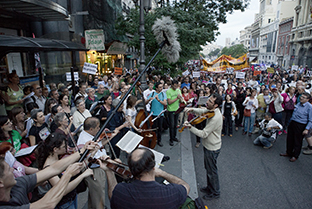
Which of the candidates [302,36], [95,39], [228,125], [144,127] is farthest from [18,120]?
[302,36]

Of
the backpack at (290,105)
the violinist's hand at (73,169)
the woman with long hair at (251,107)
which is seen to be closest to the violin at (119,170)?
the violinist's hand at (73,169)

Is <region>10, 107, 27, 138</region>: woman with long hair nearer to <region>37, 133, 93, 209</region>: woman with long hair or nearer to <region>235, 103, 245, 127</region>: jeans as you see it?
<region>37, 133, 93, 209</region>: woman with long hair

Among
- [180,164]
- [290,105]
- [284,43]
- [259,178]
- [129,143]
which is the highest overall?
[284,43]

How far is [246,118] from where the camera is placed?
7590 mm

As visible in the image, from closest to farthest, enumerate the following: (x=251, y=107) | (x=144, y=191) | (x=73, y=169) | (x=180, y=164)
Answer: (x=144, y=191), (x=73, y=169), (x=180, y=164), (x=251, y=107)

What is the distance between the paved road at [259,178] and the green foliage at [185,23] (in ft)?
18.5

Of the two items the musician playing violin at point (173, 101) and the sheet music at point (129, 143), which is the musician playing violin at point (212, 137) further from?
the musician playing violin at point (173, 101)

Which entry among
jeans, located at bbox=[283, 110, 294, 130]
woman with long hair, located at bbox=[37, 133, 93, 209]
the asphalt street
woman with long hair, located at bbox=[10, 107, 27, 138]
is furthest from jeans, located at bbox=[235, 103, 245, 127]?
woman with long hair, located at bbox=[10, 107, 27, 138]

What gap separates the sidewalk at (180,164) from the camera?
402cm

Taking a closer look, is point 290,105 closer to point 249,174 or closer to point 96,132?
point 249,174

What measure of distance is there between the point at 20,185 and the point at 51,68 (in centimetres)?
1329

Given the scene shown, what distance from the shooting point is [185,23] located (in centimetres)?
1069

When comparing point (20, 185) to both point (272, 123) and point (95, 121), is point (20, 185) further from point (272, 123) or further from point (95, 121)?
point (272, 123)

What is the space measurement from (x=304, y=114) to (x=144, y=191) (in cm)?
554
